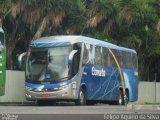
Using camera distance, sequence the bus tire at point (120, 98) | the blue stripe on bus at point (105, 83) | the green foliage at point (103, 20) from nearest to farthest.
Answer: the blue stripe on bus at point (105, 83), the bus tire at point (120, 98), the green foliage at point (103, 20)

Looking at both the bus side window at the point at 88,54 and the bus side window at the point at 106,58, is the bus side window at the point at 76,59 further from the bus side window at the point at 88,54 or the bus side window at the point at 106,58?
the bus side window at the point at 106,58

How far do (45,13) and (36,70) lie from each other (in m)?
7.58

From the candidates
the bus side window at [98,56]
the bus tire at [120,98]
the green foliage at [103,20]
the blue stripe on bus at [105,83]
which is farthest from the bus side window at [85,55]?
the green foliage at [103,20]

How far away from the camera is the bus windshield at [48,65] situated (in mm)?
26516

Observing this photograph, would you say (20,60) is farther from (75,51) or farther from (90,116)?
(90,116)

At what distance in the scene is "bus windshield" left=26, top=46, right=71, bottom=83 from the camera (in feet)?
87.0

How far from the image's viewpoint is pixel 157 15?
4094cm

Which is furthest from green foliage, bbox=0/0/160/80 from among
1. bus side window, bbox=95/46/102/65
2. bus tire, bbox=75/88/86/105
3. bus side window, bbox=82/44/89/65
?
bus tire, bbox=75/88/86/105

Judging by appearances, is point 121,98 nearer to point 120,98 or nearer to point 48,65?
point 120,98

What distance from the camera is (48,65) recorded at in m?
26.7

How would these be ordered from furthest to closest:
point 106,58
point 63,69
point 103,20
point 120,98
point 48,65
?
point 103,20, point 120,98, point 106,58, point 48,65, point 63,69

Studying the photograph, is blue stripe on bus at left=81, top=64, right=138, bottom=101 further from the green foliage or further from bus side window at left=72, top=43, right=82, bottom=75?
the green foliage

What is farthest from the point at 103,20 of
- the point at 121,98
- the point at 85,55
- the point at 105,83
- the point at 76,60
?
the point at 76,60

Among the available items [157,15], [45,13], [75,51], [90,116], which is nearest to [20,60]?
[75,51]
